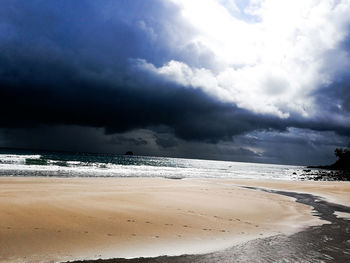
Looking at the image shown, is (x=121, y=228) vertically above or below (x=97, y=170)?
above

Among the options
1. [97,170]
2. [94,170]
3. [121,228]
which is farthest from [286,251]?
[97,170]

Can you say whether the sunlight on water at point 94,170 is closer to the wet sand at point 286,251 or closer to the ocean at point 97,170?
the ocean at point 97,170

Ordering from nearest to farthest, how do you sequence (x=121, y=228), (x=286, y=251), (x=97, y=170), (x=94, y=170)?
(x=286, y=251) < (x=121, y=228) < (x=94, y=170) < (x=97, y=170)

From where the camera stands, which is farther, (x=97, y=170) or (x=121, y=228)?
(x=97, y=170)

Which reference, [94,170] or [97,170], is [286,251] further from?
[97,170]

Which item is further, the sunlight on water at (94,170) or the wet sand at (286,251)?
the sunlight on water at (94,170)

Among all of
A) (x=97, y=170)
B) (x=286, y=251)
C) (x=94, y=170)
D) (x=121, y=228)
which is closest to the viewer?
(x=286, y=251)

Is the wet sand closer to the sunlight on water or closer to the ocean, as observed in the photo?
the ocean

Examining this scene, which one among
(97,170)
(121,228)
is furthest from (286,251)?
(97,170)

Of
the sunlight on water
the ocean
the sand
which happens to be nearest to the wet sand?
the sand

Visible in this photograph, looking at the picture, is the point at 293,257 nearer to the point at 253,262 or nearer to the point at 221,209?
the point at 253,262

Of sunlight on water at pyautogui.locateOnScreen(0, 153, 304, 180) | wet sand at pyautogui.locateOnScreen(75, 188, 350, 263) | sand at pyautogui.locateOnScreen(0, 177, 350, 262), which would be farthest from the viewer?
sunlight on water at pyautogui.locateOnScreen(0, 153, 304, 180)

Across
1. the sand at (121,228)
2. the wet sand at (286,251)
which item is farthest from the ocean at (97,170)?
the wet sand at (286,251)

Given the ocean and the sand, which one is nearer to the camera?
the sand
